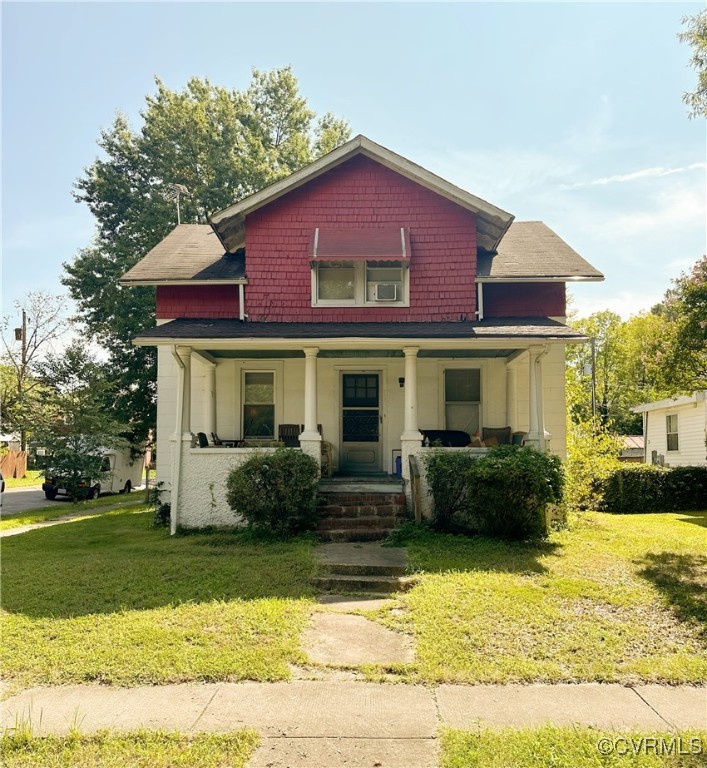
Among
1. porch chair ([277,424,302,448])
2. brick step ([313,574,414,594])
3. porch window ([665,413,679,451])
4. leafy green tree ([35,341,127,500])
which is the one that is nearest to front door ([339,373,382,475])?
porch chair ([277,424,302,448])

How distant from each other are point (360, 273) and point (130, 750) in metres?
9.94

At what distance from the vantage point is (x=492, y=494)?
919 centimetres

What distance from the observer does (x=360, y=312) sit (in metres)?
12.3

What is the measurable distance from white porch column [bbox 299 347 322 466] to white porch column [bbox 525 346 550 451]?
12.7 ft

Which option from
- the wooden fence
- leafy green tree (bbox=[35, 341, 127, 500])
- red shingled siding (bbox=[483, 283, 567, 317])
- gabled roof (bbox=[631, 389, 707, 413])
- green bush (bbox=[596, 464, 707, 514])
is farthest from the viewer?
the wooden fence

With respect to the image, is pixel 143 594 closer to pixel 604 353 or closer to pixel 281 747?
pixel 281 747

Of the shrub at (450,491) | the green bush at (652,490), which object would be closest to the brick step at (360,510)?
the shrub at (450,491)

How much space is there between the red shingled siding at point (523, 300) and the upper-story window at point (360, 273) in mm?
2032

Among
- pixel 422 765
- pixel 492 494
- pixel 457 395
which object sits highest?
pixel 457 395

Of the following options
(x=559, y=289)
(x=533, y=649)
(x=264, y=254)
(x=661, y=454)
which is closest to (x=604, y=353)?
(x=661, y=454)

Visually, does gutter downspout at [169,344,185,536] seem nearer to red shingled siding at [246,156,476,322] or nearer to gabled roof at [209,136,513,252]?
red shingled siding at [246,156,476,322]

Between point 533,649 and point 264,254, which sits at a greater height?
point 264,254

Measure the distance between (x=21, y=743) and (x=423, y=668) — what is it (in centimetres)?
284

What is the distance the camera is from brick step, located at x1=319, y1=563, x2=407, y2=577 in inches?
297
